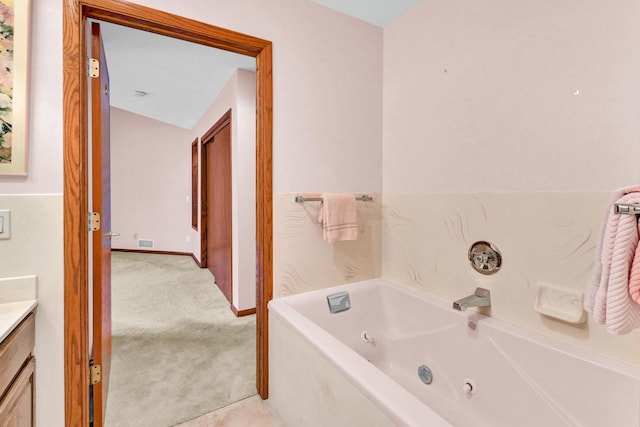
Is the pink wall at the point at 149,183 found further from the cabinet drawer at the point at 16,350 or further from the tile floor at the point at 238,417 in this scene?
the cabinet drawer at the point at 16,350

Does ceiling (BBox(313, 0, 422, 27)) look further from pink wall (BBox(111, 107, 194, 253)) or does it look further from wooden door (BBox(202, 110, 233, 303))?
pink wall (BBox(111, 107, 194, 253))

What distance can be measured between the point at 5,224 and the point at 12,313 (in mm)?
327

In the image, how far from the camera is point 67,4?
114 centimetres

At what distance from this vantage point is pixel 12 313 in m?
0.98

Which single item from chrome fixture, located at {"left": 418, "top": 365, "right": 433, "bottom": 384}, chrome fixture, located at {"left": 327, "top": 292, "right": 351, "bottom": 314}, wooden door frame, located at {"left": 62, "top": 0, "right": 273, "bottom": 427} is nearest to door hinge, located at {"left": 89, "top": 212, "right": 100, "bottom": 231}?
wooden door frame, located at {"left": 62, "top": 0, "right": 273, "bottom": 427}

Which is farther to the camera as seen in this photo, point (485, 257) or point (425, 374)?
point (425, 374)

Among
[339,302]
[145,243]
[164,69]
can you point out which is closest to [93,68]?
[164,69]

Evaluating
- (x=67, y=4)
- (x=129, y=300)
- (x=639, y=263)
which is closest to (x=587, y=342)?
(x=639, y=263)

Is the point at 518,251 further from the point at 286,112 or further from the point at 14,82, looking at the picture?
the point at 14,82

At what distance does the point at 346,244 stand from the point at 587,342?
3.82 feet

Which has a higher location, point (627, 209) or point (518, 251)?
point (627, 209)

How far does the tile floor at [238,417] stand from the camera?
4.81ft

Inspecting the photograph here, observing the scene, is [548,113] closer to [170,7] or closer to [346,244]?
[346,244]

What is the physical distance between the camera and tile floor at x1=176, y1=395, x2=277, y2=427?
57.7 inches
